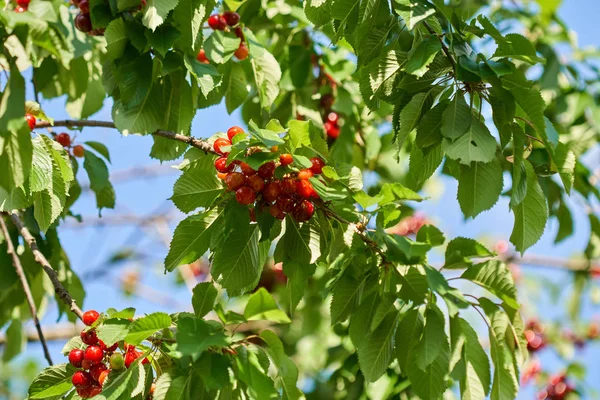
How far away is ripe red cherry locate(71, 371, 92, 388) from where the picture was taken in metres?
1.78

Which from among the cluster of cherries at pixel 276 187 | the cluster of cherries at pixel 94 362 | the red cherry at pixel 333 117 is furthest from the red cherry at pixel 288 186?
the red cherry at pixel 333 117

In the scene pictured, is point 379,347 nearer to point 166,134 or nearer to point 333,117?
point 166,134

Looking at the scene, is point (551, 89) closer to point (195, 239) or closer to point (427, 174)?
point (427, 174)

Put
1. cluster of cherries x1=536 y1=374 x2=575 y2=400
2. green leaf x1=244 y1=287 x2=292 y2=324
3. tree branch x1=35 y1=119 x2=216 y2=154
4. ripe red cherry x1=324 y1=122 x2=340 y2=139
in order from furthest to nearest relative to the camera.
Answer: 1. cluster of cherries x1=536 y1=374 x2=575 y2=400
2. ripe red cherry x1=324 y1=122 x2=340 y2=139
3. tree branch x1=35 y1=119 x2=216 y2=154
4. green leaf x1=244 y1=287 x2=292 y2=324

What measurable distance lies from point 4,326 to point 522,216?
2.04m

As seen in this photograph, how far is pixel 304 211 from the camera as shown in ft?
5.82

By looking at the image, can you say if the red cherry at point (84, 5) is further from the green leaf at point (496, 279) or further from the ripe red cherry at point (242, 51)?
the green leaf at point (496, 279)

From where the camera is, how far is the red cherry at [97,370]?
1.78 m

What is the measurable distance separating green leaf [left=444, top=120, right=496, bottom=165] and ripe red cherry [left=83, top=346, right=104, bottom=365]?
0.93m

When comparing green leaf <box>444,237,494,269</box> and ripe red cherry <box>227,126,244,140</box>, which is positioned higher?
ripe red cherry <box>227,126,244,140</box>

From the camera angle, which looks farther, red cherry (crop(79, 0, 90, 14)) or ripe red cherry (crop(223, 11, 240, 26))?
ripe red cherry (crop(223, 11, 240, 26))

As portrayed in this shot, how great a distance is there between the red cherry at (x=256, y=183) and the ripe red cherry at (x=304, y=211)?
101 mm

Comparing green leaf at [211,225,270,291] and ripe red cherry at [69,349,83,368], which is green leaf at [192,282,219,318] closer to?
green leaf at [211,225,270,291]

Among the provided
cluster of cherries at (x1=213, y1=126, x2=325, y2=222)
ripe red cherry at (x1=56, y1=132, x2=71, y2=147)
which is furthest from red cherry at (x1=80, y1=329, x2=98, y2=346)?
ripe red cherry at (x1=56, y1=132, x2=71, y2=147)
